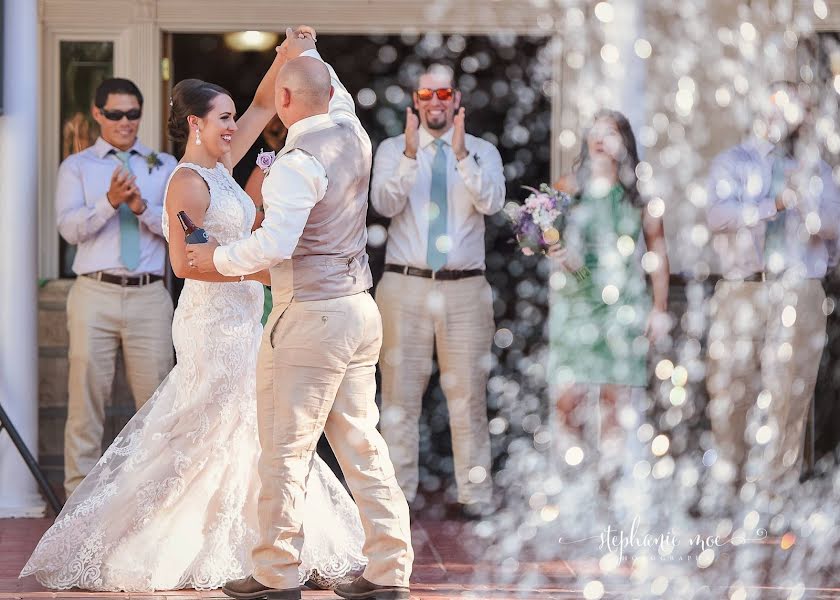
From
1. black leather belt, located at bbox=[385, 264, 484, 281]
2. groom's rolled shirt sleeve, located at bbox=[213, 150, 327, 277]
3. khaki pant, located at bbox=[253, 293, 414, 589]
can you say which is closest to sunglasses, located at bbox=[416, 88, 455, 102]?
black leather belt, located at bbox=[385, 264, 484, 281]

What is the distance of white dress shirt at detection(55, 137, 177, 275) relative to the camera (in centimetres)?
638

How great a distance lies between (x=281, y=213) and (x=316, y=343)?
1.48 feet

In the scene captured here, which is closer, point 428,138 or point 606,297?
point 606,297

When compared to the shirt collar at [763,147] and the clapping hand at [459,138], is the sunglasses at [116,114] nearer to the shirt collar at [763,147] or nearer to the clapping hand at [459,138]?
the clapping hand at [459,138]

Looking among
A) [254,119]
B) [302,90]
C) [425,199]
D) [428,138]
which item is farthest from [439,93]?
[302,90]

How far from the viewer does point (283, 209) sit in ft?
13.5

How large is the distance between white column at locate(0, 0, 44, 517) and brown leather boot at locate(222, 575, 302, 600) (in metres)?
2.10

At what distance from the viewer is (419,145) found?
21.7 feet

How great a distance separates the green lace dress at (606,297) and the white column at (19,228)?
2518 millimetres

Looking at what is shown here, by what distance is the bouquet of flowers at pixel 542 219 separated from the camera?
241 inches

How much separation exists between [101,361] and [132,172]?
913 mm

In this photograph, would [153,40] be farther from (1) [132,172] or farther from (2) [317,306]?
(2) [317,306]

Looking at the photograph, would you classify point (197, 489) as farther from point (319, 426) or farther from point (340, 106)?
point (340, 106)

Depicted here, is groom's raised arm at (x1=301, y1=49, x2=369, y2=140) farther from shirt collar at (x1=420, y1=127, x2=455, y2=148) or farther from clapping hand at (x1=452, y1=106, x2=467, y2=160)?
shirt collar at (x1=420, y1=127, x2=455, y2=148)
